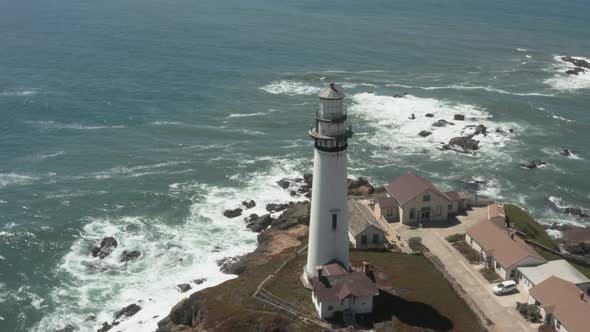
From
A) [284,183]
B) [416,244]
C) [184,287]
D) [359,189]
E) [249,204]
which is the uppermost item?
[416,244]

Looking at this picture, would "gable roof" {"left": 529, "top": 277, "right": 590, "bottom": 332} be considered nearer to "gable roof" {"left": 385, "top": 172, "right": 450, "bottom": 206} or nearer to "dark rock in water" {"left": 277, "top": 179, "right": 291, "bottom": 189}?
"gable roof" {"left": 385, "top": 172, "right": 450, "bottom": 206}

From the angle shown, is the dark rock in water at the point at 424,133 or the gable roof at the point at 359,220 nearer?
the gable roof at the point at 359,220

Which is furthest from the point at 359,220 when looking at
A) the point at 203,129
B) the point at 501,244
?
the point at 203,129

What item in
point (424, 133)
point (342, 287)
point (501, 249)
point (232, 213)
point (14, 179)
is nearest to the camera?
point (342, 287)

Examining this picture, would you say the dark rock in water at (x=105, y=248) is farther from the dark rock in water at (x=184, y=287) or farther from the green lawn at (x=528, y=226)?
the green lawn at (x=528, y=226)

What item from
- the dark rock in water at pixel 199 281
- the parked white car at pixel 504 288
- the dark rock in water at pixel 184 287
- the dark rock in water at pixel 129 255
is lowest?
the dark rock in water at pixel 184 287

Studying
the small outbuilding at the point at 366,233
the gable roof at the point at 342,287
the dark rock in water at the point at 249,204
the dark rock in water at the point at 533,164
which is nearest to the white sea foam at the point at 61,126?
the dark rock in water at the point at 249,204

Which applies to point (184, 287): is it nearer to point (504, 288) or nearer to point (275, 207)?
point (275, 207)

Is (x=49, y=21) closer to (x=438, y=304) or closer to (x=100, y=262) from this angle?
(x=100, y=262)
